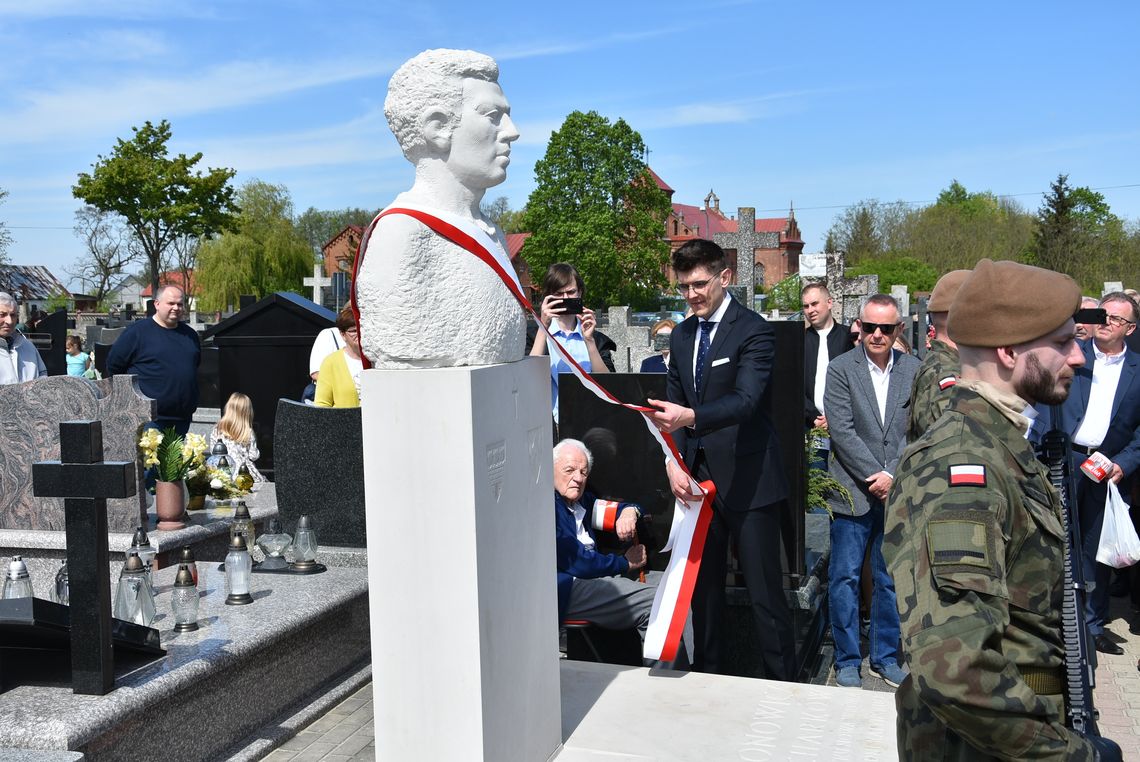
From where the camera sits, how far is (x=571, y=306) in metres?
5.28

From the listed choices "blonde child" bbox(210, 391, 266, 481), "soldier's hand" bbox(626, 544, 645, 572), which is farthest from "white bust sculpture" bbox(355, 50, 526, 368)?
"blonde child" bbox(210, 391, 266, 481)

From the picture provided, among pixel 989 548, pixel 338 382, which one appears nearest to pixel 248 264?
pixel 338 382

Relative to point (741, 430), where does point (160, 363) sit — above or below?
above

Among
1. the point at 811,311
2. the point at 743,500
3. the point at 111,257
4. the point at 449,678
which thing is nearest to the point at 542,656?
the point at 449,678

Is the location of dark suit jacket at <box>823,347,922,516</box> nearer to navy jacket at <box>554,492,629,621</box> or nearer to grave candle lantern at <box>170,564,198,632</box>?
navy jacket at <box>554,492,629,621</box>

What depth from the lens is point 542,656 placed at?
3539 mm

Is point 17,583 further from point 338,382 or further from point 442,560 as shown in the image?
point 442,560

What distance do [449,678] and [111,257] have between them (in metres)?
57.1

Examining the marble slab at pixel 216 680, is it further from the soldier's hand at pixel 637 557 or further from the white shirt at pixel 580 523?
the soldier's hand at pixel 637 557

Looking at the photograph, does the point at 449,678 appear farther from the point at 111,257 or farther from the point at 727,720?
the point at 111,257

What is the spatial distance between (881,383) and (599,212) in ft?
146

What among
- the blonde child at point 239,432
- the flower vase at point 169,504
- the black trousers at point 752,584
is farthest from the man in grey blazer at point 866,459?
the blonde child at point 239,432

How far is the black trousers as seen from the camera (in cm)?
472

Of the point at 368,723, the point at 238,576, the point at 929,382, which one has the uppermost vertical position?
the point at 929,382
